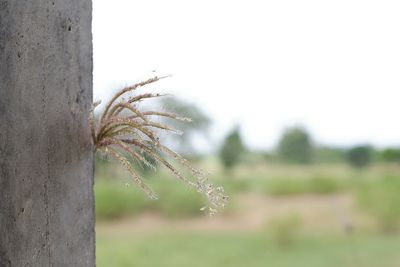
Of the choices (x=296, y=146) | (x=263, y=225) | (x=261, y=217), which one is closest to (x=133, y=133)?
(x=263, y=225)

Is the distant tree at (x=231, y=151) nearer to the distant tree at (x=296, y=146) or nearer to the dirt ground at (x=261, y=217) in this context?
the distant tree at (x=296, y=146)

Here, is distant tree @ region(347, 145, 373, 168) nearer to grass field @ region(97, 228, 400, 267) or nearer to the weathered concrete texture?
grass field @ region(97, 228, 400, 267)

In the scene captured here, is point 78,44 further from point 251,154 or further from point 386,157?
point 386,157

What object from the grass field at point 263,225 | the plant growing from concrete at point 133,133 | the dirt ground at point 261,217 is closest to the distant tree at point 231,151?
the grass field at point 263,225

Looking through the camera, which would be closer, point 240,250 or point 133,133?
point 133,133

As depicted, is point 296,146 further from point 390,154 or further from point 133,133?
point 133,133

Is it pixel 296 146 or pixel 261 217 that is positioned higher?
pixel 296 146

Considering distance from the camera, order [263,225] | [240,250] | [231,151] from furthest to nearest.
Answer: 1. [231,151]
2. [263,225]
3. [240,250]
